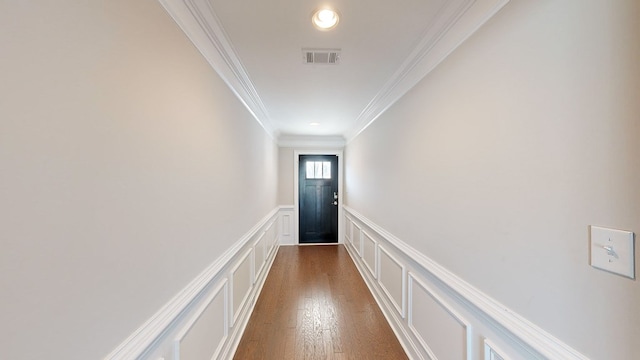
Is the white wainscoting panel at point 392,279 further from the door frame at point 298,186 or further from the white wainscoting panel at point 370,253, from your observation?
the door frame at point 298,186

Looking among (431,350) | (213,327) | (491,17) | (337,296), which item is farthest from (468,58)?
(337,296)

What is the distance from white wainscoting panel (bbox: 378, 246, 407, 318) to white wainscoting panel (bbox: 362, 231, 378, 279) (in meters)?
0.13

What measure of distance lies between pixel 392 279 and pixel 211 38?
7.67ft

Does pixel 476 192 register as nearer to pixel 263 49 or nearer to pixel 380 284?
pixel 263 49

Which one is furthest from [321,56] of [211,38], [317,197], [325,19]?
[317,197]

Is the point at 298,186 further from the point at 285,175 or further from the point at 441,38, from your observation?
the point at 441,38

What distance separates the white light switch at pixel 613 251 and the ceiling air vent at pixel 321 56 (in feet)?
5.20

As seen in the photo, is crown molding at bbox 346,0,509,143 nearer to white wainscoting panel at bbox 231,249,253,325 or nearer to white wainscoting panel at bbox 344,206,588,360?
white wainscoting panel at bbox 344,206,588,360

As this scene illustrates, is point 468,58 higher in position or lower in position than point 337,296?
higher

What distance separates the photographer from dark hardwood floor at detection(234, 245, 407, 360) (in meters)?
1.96

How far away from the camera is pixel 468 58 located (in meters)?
1.22

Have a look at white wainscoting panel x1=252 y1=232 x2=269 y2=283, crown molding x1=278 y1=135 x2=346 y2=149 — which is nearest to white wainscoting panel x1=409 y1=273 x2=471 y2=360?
white wainscoting panel x1=252 y1=232 x2=269 y2=283

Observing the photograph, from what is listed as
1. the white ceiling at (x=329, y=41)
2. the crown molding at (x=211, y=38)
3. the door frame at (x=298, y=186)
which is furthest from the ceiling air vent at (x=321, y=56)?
the door frame at (x=298, y=186)

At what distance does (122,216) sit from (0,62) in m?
0.46
